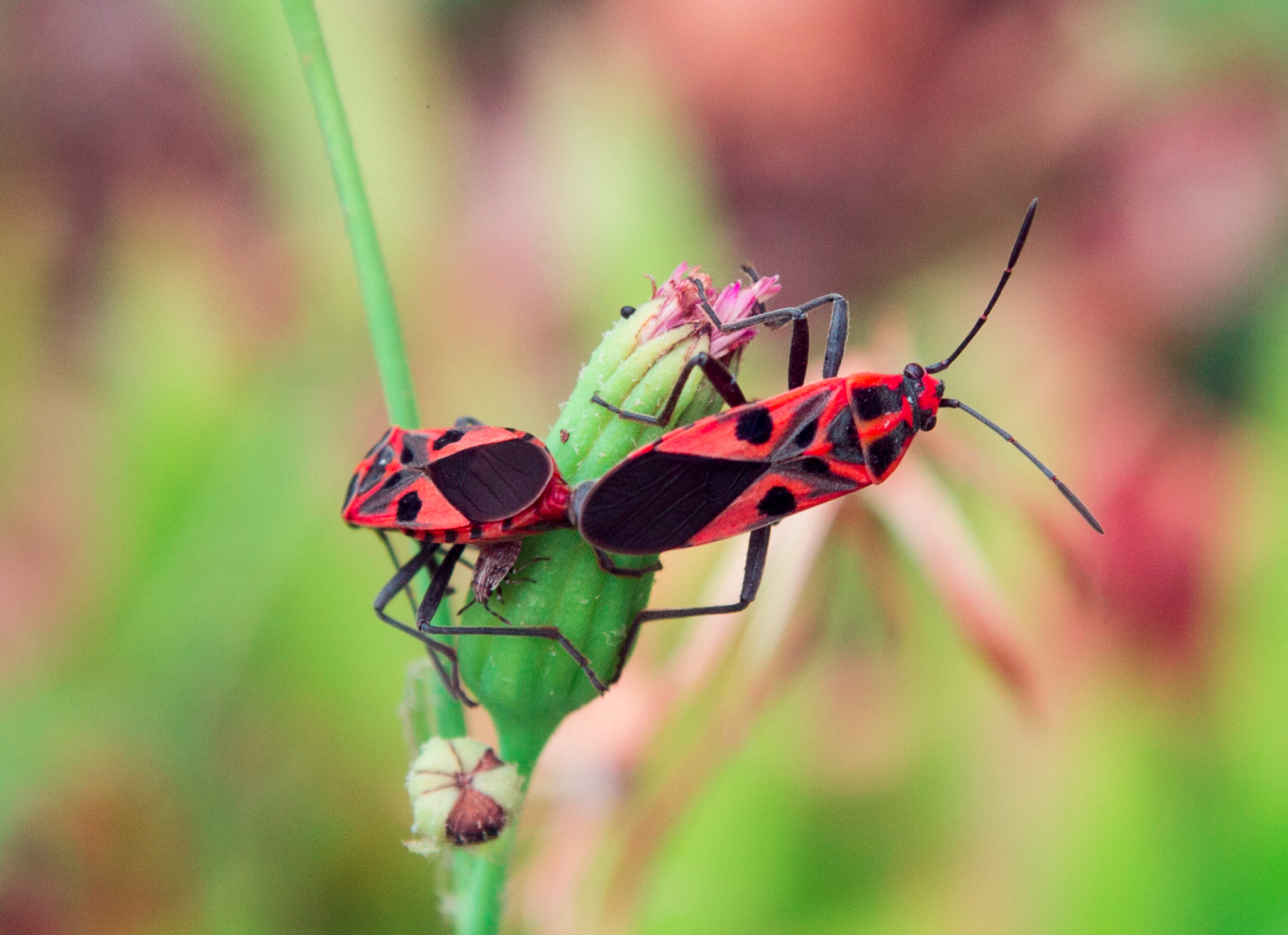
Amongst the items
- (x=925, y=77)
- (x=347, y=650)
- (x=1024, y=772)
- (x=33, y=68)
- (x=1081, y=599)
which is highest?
(x=33, y=68)

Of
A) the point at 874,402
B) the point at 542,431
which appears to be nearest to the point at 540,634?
A: the point at 874,402

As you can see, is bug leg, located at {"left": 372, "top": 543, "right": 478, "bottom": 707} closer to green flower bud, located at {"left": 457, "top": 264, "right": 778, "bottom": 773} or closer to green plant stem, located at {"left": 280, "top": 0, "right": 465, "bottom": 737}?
green flower bud, located at {"left": 457, "top": 264, "right": 778, "bottom": 773}

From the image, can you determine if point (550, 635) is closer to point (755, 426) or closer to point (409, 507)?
point (409, 507)

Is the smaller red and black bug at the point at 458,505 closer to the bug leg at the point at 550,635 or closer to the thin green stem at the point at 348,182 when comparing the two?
the bug leg at the point at 550,635

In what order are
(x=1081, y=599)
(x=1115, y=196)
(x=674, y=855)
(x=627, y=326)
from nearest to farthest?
(x=627, y=326) < (x=674, y=855) < (x=1081, y=599) < (x=1115, y=196)

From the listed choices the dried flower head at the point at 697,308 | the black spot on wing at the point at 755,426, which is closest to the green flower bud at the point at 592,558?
the dried flower head at the point at 697,308

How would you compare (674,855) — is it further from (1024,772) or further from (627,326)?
(627,326)

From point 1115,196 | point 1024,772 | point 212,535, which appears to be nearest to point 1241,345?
point 1115,196

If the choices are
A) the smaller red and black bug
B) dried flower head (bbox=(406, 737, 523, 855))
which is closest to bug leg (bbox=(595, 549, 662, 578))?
the smaller red and black bug
